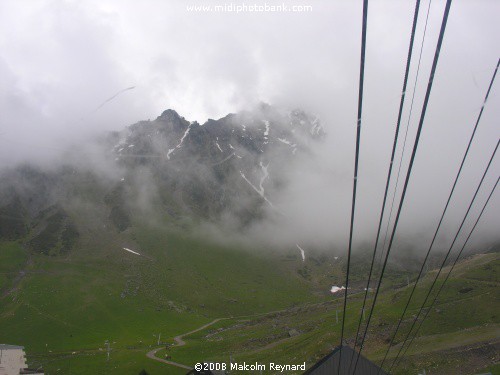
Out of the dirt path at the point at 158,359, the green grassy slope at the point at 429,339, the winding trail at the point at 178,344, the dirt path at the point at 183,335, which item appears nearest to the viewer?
the green grassy slope at the point at 429,339

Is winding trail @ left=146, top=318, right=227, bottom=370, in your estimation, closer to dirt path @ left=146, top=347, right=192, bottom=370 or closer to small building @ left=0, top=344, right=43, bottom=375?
dirt path @ left=146, top=347, right=192, bottom=370

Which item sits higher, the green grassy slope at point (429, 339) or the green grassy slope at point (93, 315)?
the green grassy slope at point (93, 315)

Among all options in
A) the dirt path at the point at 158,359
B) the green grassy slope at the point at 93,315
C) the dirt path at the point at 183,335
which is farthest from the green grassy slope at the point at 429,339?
the green grassy slope at the point at 93,315

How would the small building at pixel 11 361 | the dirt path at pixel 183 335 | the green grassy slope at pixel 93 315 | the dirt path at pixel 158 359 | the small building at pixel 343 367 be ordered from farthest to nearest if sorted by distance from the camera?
the dirt path at pixel 183 335 → the green grassy slope at pixel 93 315 → the dirt path at pixel 158 359 → the small building at pixel 11 361 → the small building at pixel 343 367

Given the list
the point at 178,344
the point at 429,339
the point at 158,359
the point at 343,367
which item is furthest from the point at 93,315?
the point at 343,367

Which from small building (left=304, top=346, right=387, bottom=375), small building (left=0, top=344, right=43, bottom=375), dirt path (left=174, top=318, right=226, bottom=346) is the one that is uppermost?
dirt path (left=174, top=318, right=226, bottom=346)

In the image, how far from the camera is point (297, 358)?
250ft

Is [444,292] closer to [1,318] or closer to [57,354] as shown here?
[57,354]

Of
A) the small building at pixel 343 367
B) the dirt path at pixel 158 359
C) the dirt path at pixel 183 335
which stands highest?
the dirt path at pixel 183 335

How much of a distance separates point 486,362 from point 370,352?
1914 cm

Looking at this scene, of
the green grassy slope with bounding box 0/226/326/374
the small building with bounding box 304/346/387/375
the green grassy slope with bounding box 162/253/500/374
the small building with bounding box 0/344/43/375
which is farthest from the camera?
the green grassy slope with bounding box 0/226/326/374

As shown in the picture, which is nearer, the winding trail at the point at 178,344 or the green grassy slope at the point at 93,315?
the winding trail at the point at 178,344

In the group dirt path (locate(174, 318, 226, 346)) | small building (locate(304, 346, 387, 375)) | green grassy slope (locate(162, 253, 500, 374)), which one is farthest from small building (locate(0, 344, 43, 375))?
dirt path (locate(174, 318, 226, 346))

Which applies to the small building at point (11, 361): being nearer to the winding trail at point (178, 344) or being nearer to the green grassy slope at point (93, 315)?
the green grassy slope at point (93, 315)
